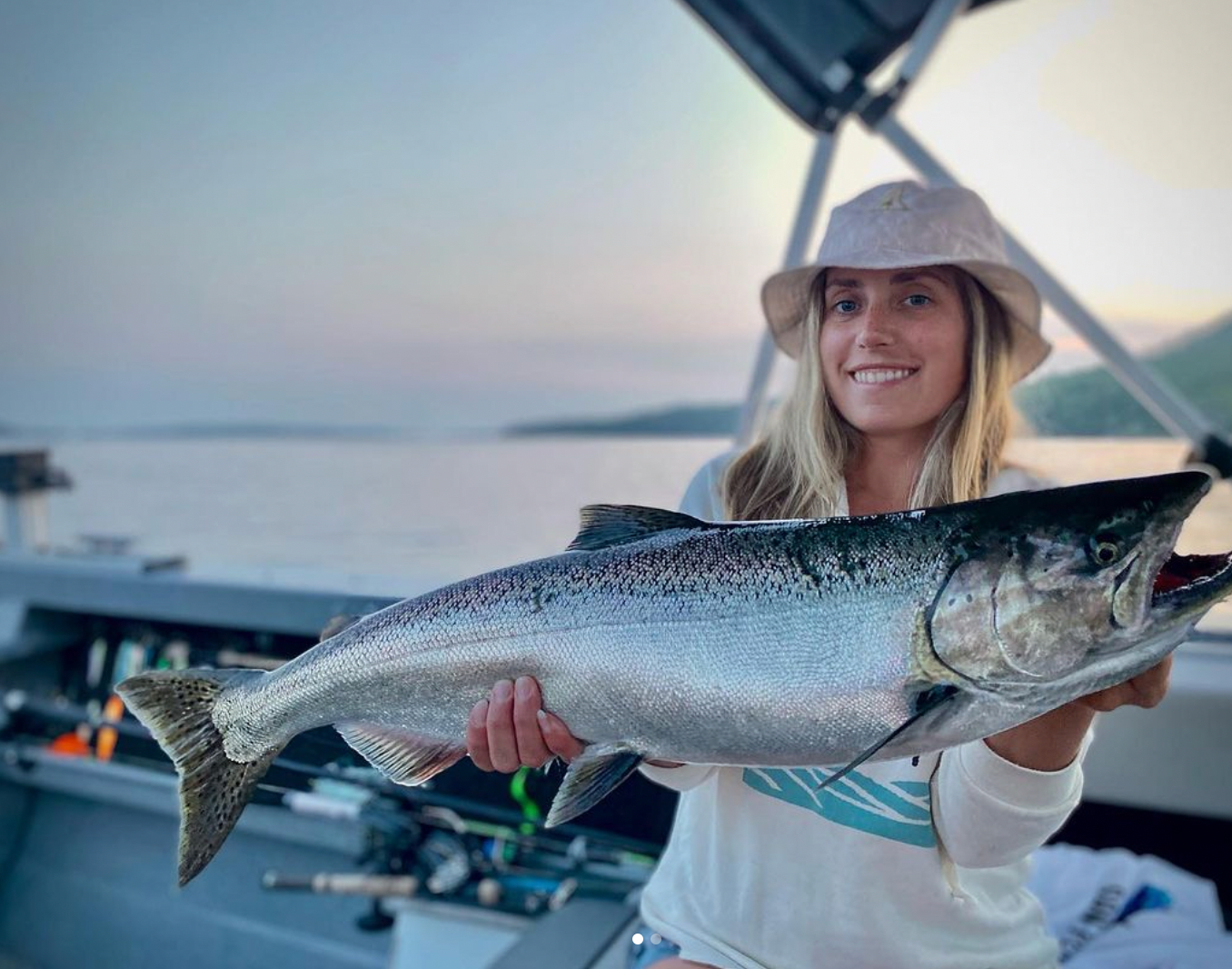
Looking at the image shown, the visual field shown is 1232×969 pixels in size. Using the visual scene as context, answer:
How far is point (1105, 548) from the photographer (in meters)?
1.12

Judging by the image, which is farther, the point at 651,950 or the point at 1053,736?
the point at 651,950

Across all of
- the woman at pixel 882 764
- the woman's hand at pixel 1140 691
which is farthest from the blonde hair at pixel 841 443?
the woman's hand at pixel 1140 691

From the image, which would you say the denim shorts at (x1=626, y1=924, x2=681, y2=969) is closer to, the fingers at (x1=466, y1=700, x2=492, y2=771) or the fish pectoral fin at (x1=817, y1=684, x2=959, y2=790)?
the fingers at (x1=466, y1=700, x2=492, y2=771)

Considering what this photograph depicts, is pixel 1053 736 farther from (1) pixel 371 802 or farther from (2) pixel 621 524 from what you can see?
(1) pixel 371 802

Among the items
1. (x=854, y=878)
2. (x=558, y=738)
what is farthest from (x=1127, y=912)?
(x=558, y=738)

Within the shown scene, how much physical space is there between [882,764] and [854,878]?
25cm

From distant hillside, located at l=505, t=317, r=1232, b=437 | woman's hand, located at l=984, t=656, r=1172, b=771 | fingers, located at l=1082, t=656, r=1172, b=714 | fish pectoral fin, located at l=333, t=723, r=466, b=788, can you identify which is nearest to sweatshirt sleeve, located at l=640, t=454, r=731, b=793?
fish pectoral fin, located at l=333, t=723, r=466, b=788

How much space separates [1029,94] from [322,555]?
16.4ft

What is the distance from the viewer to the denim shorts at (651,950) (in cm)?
196

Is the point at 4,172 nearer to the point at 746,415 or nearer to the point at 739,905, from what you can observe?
the point at 746,415

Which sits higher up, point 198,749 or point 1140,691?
point 1140,691

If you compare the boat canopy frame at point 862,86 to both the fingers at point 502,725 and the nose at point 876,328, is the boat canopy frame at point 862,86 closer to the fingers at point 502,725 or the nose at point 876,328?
the nose at point 876,328

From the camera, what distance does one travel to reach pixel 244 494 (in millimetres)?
7062

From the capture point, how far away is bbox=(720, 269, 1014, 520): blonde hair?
193cm
